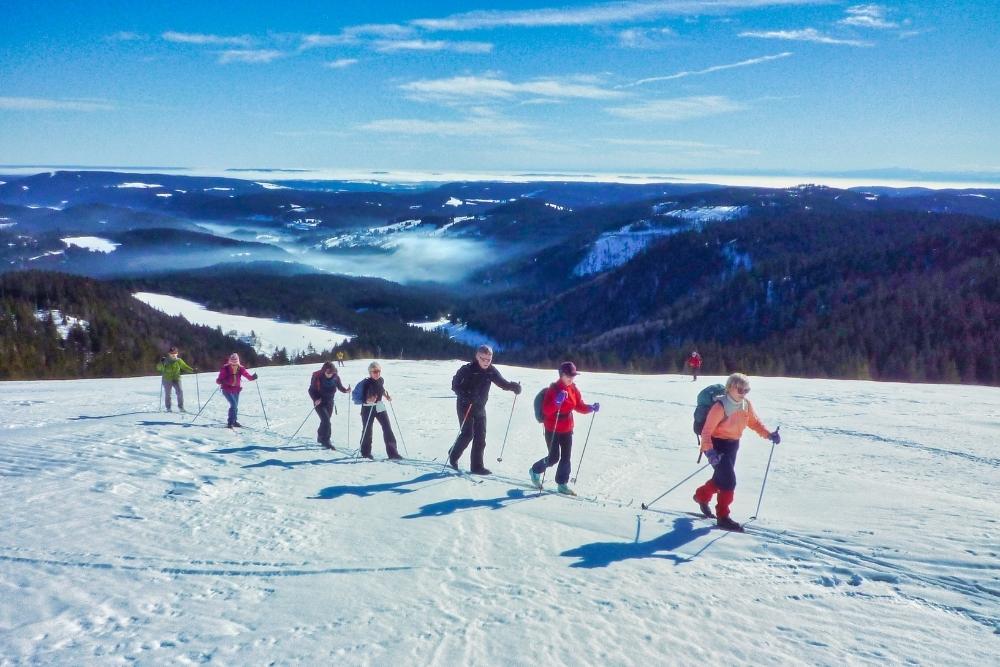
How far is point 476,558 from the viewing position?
6961mm

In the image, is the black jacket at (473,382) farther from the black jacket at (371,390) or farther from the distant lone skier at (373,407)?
the black jacket at (371,390)

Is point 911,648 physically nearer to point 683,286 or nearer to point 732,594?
point 732,594

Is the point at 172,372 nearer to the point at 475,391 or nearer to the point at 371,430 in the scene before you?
the point at 371,430

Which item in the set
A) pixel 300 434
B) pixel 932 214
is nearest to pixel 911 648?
pixel 300 434

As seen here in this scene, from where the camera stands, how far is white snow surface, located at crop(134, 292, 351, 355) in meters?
117

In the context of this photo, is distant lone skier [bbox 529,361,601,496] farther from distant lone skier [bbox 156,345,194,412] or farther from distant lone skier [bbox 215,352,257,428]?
distant lone skier [bbox 156,345,194,412]

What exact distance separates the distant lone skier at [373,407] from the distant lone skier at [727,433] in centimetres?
557

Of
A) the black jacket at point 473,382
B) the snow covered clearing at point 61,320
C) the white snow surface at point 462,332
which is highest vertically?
the snow covered clearing at point 61,320

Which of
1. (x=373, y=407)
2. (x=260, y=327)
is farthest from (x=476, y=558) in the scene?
(x=260, y=327)

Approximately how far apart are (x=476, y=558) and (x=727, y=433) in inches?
125

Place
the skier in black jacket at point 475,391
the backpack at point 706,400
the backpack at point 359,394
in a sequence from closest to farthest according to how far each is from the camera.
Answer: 1. the backpack at point 706,400
2. the skier in black jacket at point 475,391
3. the backpack at point 359,394

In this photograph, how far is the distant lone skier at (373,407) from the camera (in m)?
11.5

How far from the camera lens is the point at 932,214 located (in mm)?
192125

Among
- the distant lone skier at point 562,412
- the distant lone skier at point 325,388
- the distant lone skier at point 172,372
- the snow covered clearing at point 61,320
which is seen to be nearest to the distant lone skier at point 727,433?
the distant lone skier at point 562,412
